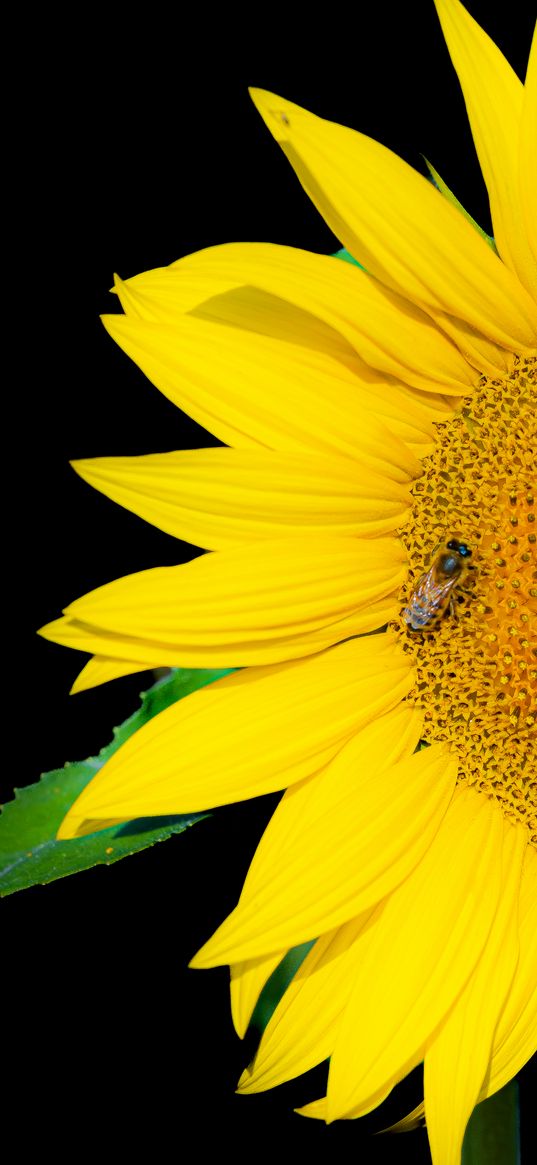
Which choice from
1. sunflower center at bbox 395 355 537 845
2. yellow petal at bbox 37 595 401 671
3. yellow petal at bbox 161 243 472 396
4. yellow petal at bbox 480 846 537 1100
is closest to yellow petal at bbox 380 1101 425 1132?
yellow petal at bbox 480 846 537 1100

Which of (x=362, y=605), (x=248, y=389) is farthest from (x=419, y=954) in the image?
(x=248, y=389)

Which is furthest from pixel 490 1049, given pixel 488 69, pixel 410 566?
pixel 488 69

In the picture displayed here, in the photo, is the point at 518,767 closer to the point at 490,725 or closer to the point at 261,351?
the point at 490,725

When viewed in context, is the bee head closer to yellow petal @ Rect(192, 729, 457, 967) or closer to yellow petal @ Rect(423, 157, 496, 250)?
yellow petal @ Rect(192, 729, 457, 967)

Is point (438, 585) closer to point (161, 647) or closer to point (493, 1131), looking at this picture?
point (161, 647)

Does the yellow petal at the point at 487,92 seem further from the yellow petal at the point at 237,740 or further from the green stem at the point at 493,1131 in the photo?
the green stem at the point at 493,1131

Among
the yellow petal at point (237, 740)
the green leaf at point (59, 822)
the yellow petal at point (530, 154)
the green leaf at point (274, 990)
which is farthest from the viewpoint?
the green leaf at point (274, 990)

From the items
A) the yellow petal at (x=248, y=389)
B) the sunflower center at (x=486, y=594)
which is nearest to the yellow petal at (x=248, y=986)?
the sunflower center at (x=486, y=594)
